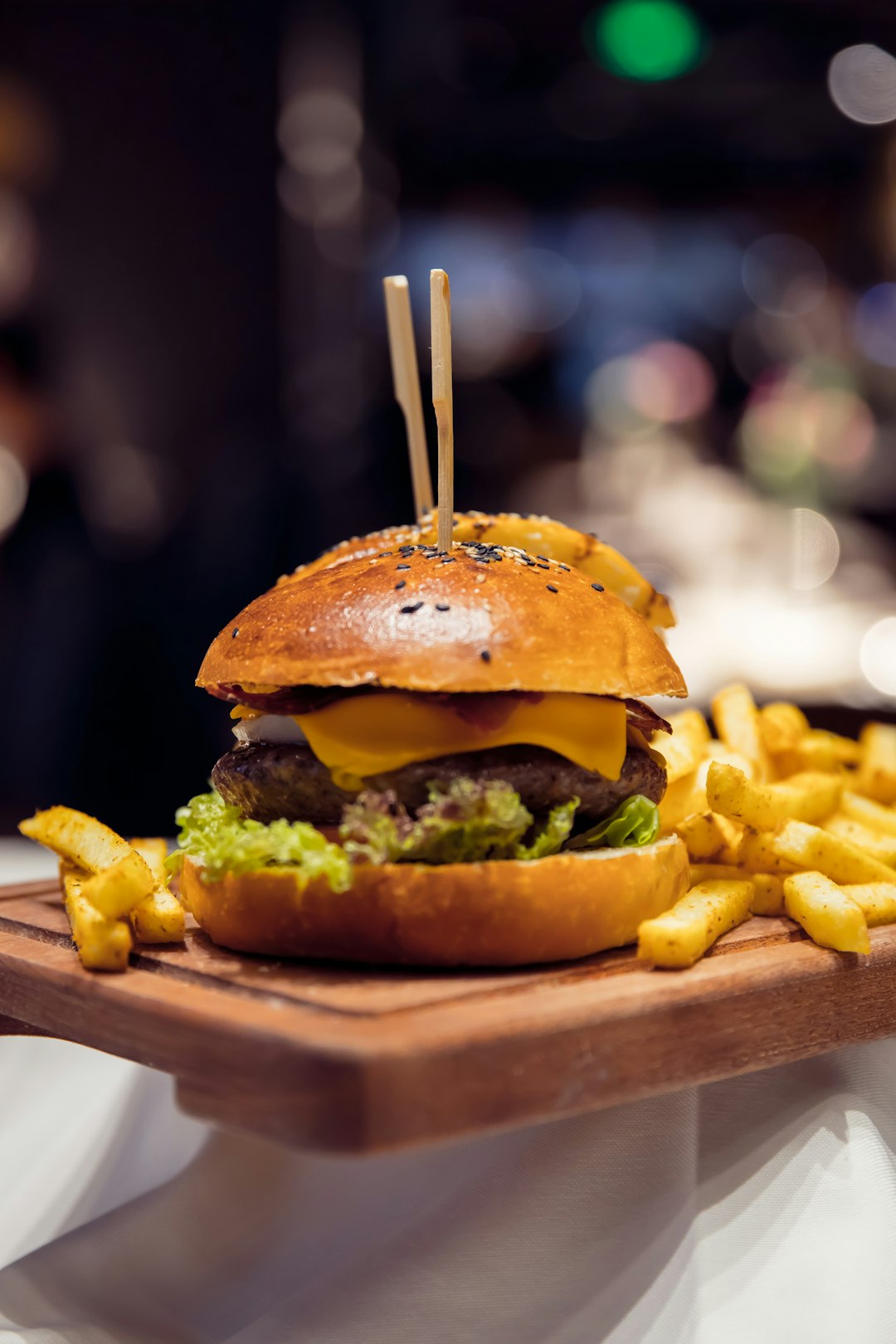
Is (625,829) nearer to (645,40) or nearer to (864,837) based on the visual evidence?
(864,837)

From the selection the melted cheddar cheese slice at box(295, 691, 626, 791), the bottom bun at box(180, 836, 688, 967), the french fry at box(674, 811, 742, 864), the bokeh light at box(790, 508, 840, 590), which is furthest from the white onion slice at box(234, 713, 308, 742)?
the bokeh light at box(790, 508, 840, 590)

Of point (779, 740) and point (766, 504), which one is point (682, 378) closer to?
point (766, 504)

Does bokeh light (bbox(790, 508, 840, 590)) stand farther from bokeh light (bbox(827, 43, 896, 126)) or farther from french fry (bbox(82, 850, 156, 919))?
french fry (bbox(82, 850, 156, 919))

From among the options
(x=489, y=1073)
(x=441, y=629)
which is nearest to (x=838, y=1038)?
(x=489, y=1073)

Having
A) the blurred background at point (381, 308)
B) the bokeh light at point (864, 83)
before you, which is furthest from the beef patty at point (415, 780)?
the bokeh light at point (864, 83)

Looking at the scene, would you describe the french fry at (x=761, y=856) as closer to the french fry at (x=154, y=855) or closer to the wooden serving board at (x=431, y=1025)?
the wooden serving board at (x=431, y=1025)

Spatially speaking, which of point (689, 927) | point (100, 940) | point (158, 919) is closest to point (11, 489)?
point (158, 919)

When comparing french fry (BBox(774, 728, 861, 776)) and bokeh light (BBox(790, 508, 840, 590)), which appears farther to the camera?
bokeh light (BBox(790, 508, 840, 590))
